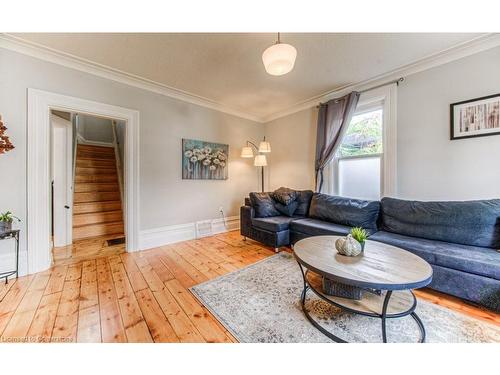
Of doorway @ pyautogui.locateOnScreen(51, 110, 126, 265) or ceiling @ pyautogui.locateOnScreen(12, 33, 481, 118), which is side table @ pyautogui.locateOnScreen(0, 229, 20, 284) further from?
ceiling @ pyautogui.locateOnScreen(12, 33, 481, 118)

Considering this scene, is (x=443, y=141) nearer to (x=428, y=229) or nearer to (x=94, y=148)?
(x=428, y=229)

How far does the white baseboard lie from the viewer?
9.80 ft

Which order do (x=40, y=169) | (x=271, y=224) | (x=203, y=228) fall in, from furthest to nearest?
(x=203, y=228) → (x=271, y=224) → (x=40, y=169)

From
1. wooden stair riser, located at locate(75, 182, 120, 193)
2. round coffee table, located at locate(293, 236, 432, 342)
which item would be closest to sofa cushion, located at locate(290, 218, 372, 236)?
round coffee table, located at locate(293, 236, 432, 342)

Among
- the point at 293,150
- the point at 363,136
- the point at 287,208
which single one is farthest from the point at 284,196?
the point at 363,136

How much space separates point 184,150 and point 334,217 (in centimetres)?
270

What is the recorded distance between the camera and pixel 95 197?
3.91 meters

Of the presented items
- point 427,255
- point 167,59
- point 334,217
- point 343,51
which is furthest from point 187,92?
point 427,255

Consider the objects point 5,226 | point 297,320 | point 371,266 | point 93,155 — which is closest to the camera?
point 371,266

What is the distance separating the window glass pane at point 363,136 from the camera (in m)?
2.93

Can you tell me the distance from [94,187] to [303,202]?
4.28 meters
